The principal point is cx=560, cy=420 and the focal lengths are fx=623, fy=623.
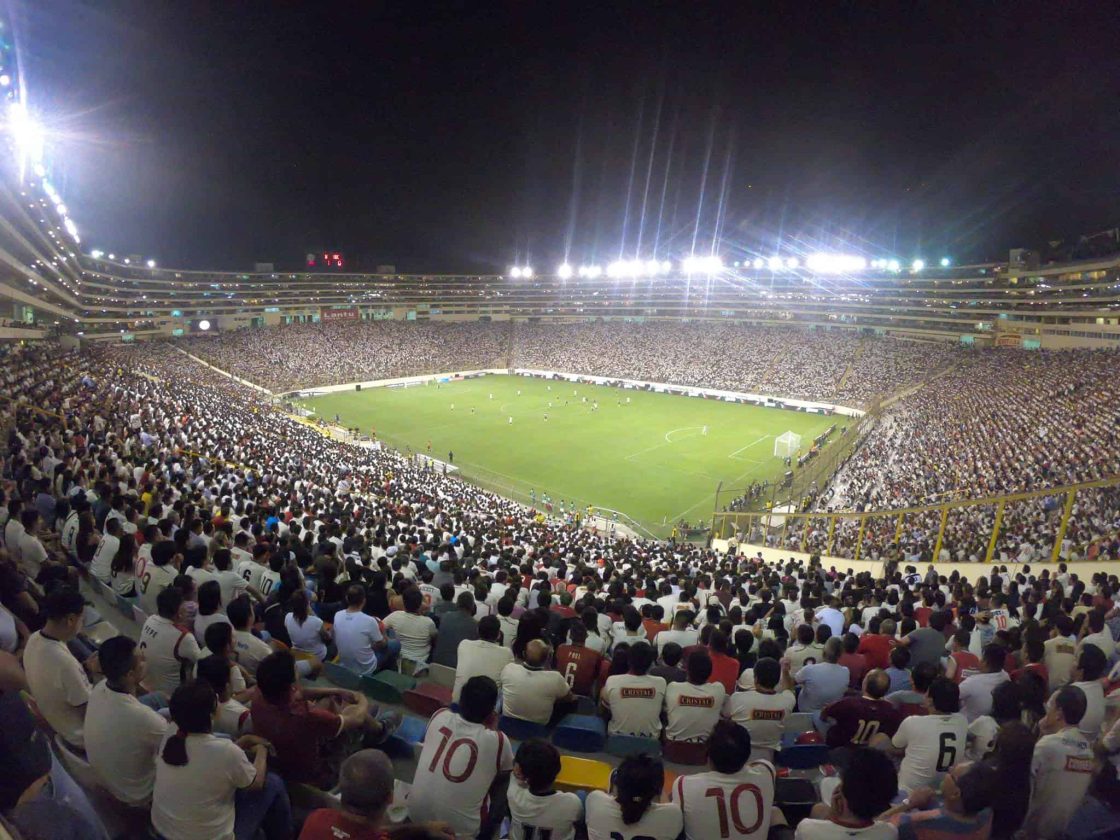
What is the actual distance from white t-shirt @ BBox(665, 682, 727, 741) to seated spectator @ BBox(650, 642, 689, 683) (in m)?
0.72

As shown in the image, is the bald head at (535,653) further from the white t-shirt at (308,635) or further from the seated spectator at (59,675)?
the seated spectator at (59,675)

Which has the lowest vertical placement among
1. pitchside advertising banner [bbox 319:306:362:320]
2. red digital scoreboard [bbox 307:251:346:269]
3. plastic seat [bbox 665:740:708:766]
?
plastic seat [bbox 665:740:708:766]

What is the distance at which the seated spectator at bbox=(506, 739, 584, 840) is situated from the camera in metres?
3.33

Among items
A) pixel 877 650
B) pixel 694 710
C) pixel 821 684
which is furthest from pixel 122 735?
pixel 877 650

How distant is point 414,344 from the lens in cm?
8362

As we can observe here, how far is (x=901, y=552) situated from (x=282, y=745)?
61.0 ft

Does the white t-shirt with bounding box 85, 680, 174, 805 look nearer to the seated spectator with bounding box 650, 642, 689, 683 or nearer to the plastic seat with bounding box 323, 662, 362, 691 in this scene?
the plastic seat with bounding box 323, 662, 362, 691

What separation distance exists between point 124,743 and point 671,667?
174 inches

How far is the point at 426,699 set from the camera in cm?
536

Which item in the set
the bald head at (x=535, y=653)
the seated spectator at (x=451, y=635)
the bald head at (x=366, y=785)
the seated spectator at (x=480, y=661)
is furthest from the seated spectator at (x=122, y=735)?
the seated spectator at (x=451, y=635)

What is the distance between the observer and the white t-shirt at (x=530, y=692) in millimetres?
4992

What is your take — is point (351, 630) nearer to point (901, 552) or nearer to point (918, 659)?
point (918, 659)

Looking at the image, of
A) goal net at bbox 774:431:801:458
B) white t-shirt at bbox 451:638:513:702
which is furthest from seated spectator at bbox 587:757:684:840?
goal net at bbox 774:431:801:458

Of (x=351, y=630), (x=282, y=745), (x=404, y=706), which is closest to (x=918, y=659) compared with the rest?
(x=404, y=706)
